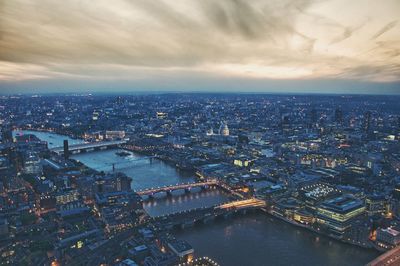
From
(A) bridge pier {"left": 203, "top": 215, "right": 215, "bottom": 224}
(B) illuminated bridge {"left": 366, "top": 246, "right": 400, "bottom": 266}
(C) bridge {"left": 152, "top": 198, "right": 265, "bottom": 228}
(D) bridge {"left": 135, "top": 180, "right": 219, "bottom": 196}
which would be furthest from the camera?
(D) bridge {"left": 135, "top": 180, "right": 219, "bottom": 196}

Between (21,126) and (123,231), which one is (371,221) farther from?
(21,126)

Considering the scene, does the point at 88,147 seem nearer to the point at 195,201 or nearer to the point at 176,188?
the point at 176,188

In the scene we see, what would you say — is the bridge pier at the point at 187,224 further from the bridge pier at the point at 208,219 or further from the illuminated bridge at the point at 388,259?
the illuminated bridge at the point at 388,259

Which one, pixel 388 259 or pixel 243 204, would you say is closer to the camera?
pixel 388 259

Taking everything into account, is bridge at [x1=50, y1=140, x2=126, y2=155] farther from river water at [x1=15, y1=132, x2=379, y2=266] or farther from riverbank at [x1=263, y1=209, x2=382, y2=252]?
riverbank at [x1=263, y1=209, x2=382, y2=252]

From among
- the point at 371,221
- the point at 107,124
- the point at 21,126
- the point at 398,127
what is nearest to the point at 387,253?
the point at 371,221

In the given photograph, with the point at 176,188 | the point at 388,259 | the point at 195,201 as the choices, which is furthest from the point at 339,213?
the point at 176,188

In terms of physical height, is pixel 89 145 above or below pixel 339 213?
below

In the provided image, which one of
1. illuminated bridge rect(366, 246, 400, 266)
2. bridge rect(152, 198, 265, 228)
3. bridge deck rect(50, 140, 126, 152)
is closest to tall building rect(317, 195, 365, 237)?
illuminated bridge rect(366, 246, 400, 266)

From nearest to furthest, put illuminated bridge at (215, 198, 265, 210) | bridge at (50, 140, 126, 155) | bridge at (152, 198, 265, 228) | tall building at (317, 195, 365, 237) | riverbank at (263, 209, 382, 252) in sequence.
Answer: riverbank at (263, 209, 382, 252), tall building at (317, 195, 365, 237), bridge at (152, 198, 265, 228), illuminated bridge at (215, 198, 265, 210), bridge at (50, 140, 126, 155)

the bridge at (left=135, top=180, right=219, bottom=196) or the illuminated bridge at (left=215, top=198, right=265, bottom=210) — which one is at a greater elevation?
the illuminated bridge at (left=215, top=198, right=265, bottom=210)

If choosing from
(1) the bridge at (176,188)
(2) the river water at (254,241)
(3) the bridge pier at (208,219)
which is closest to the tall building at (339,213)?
(2) the river water at (254,241)

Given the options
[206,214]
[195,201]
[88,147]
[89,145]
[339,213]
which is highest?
[339,213]
